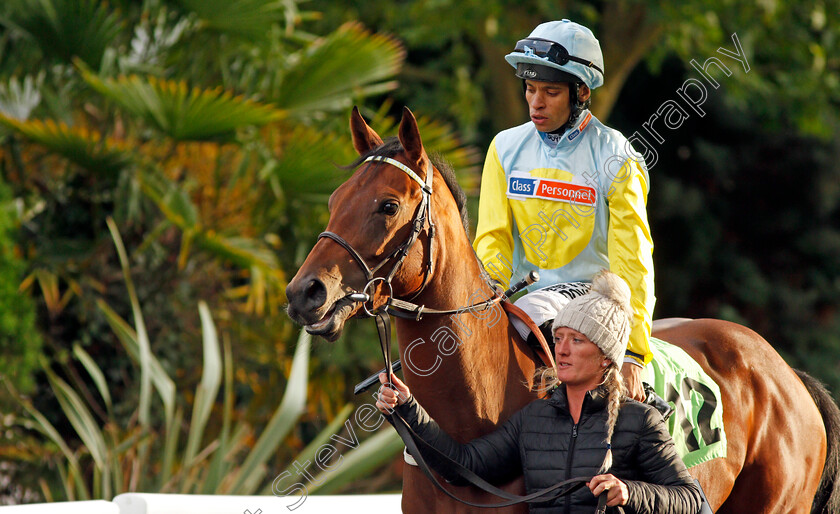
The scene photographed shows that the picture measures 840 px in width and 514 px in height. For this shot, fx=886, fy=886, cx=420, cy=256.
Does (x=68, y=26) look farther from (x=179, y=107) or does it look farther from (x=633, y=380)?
(x=633, y=380)

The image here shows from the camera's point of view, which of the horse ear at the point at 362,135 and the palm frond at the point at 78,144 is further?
the palm frond at the point at 78,144

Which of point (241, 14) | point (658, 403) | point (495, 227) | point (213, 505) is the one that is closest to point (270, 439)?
point (213, 505)

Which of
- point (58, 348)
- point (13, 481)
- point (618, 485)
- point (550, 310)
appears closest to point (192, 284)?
point (58, 348)

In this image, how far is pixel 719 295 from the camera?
11.0 m

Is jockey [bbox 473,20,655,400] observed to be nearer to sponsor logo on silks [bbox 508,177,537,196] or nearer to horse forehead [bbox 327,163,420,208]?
sponsor logo on silks [bbox 508,177,537,196]

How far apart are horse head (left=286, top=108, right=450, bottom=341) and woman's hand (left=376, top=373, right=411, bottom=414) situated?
0.20 m

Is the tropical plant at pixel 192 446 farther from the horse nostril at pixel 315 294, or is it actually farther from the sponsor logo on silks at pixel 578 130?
the horse nostril at pixel 315 294

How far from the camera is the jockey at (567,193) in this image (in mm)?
2777

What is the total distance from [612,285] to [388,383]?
0.68m

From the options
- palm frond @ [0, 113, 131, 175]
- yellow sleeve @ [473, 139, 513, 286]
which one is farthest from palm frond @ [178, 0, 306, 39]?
yellow sleeve @ [473, 139, 513, 286]

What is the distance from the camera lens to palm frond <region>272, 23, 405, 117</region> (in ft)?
20.7

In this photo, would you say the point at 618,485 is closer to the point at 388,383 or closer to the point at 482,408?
the point at 482,408

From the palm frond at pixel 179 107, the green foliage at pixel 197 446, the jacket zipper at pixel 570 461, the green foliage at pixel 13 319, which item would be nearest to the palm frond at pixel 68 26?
the palm frond at pixel 179 107

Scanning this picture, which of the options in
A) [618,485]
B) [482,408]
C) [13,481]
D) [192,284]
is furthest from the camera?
[192,284]
